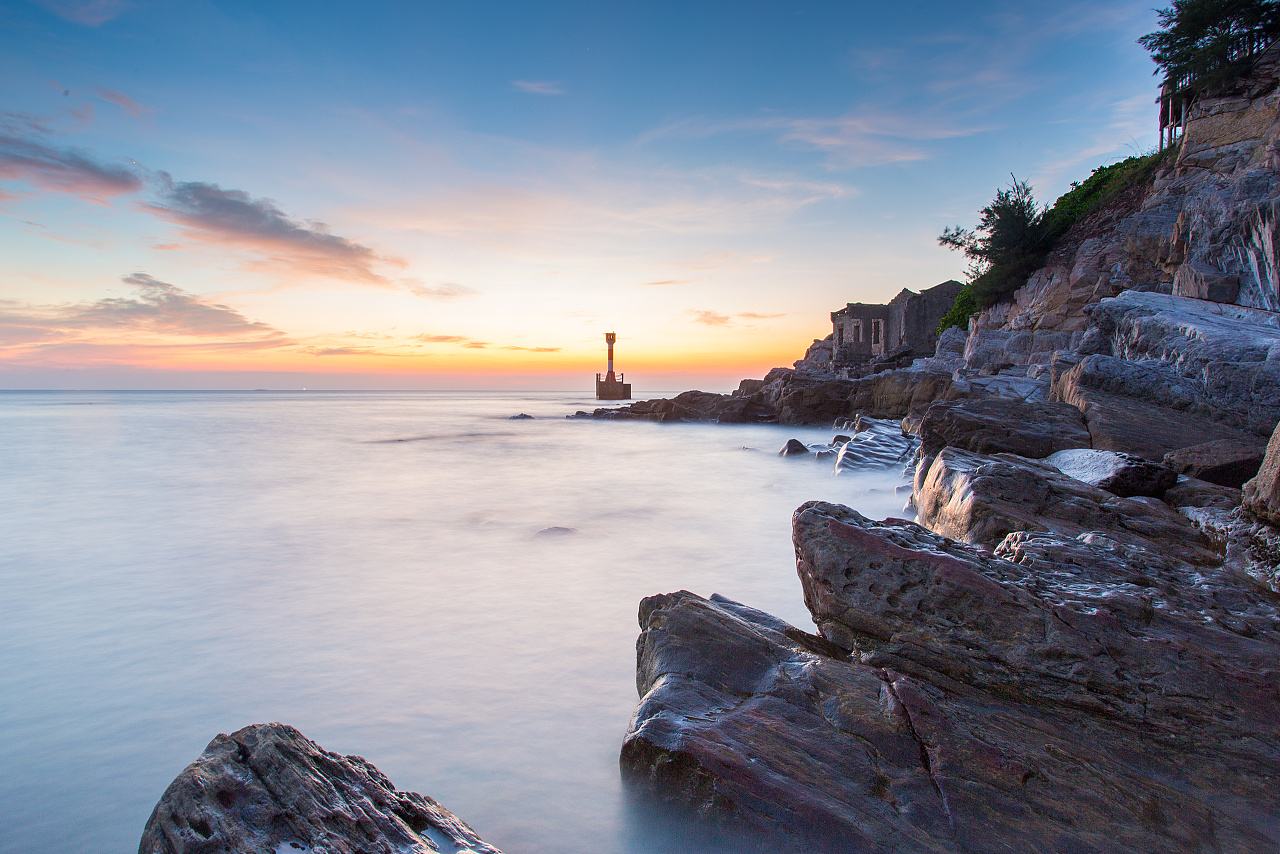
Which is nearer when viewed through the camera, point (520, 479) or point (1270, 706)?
point (1270, 706)

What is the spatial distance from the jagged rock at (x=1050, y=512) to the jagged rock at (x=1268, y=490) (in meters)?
0.36

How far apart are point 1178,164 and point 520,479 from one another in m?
22.1

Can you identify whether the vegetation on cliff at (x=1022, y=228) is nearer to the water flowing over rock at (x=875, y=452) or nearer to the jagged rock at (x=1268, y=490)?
the water flowing over rock at (x=875, y=452)

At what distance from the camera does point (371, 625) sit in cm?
543

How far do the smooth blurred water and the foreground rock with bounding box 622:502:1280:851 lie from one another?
1.69 ft

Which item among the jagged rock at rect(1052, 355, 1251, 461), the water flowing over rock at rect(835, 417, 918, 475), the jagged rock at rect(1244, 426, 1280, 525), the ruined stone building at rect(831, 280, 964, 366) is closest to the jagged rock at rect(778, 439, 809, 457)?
the water flowing over rock at rect(835, 417, 918, 475)

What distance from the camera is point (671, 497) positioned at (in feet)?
40.5

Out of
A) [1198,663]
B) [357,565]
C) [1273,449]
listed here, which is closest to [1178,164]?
[1273,449]

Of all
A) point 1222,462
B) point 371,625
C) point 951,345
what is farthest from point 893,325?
point 371,625

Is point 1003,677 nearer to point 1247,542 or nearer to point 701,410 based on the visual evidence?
point 1247,542

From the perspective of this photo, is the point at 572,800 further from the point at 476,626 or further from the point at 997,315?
the point at 997,315

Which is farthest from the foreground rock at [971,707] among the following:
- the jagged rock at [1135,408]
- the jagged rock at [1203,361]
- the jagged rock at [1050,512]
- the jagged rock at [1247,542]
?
the jagged rock at [1203,361]

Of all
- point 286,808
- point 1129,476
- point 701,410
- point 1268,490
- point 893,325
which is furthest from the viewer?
point 893,325

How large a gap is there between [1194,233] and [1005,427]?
1097cm
